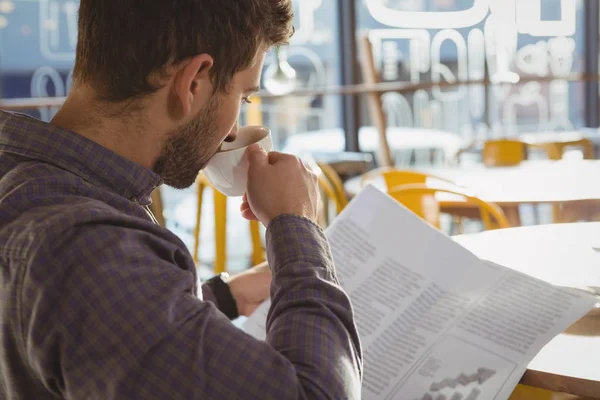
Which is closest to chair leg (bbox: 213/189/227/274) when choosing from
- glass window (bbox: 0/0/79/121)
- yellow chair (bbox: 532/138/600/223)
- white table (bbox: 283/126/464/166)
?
yellow chair (bbox: 532/138/600/223)

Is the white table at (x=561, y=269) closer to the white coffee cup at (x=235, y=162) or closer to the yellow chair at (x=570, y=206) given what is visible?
the white coffee cup at (x=235, y=162)

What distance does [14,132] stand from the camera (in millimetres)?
739

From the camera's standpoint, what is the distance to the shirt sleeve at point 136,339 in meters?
0.62

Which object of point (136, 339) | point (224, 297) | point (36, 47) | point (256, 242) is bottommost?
point (256, 242)

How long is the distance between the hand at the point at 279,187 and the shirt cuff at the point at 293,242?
0.02 metres

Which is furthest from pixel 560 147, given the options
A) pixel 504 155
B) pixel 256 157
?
pixel 256 157

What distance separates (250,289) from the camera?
1185 millimetres

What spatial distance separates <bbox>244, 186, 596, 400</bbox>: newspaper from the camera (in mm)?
890

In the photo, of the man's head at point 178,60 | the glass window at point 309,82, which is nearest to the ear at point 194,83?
the man's head at point 178,60

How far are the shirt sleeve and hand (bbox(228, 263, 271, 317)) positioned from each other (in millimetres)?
516

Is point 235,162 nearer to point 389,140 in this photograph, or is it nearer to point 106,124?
point 106,124

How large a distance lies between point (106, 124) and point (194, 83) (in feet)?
0.32

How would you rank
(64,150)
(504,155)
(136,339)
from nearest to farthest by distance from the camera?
1. (136,339)
2. (64,150)
3. (504,155)

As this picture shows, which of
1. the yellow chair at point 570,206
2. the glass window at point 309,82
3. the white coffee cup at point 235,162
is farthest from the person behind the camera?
the glass window at point 309,82
